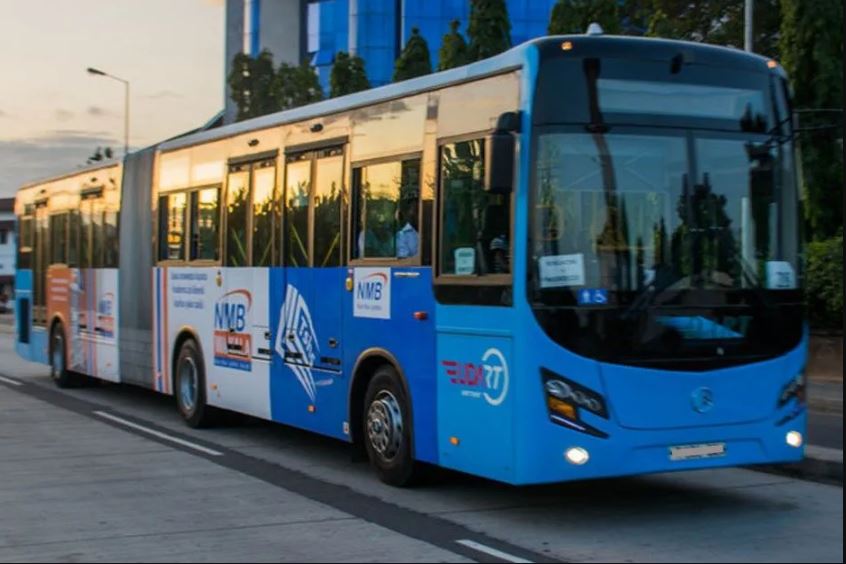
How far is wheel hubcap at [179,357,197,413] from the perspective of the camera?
14342mm

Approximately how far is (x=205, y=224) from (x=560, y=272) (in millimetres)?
6862

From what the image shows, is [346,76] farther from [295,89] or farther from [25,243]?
[25,243]

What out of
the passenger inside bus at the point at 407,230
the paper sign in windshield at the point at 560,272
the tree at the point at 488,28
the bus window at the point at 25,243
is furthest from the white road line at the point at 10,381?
the paper sign in windshield at the point at 560,272

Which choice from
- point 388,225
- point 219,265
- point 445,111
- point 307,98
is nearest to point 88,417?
point 219,265

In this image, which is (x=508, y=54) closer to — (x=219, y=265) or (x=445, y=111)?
(x=445, y=111)

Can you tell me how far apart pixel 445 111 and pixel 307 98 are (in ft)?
105

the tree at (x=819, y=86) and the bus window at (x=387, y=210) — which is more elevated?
the tree at (x=819, y=86)

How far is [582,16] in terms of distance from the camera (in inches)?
1067

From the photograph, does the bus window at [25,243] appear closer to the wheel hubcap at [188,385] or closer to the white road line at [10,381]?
the white road line at [10,381]

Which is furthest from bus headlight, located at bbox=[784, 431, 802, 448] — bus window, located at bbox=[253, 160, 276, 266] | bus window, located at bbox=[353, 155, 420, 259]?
bus window, located at bbox=[253, 160, 276, 266]

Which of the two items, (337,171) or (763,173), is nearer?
(763,173)

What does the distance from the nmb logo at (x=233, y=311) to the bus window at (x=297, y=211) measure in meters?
1.11

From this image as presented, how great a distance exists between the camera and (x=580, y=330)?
8.15m

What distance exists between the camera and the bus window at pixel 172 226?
1482cm
